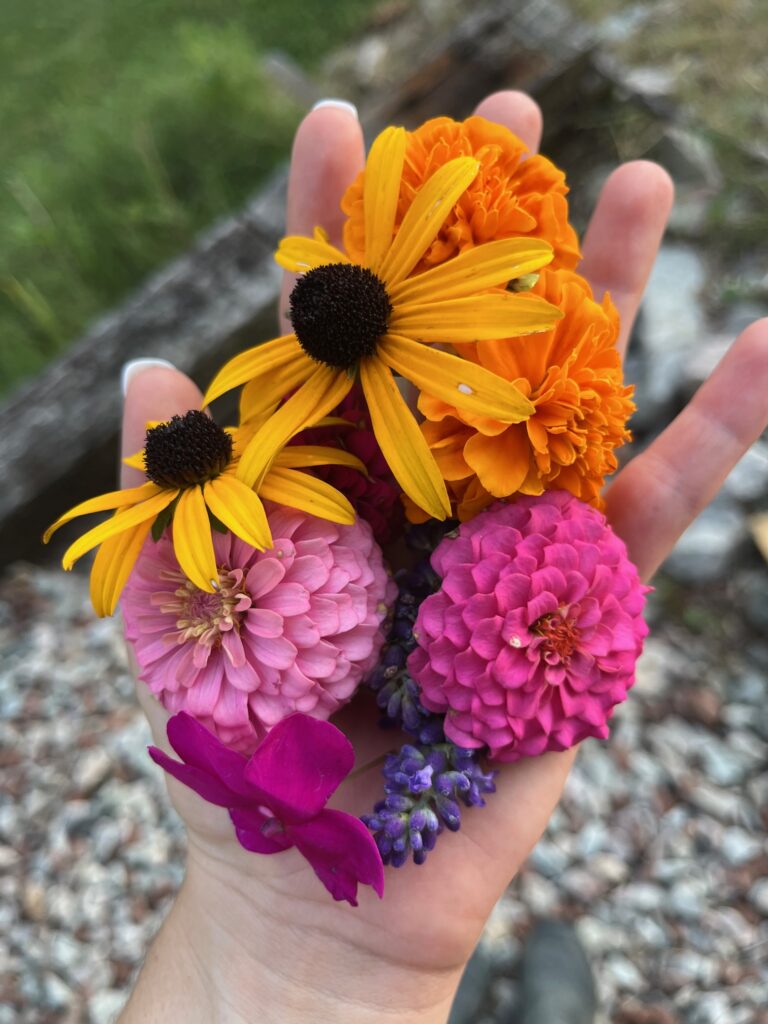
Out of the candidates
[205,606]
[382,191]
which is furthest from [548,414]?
[205,606]

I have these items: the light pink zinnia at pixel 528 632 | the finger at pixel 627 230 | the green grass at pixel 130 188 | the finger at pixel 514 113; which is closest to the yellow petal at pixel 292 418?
the light pink zinnia at pixel 528 632

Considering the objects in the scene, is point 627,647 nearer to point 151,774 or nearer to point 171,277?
point 151,774

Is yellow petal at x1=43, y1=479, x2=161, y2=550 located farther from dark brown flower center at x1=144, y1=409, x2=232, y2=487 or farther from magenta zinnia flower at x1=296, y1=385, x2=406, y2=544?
magenta zinnia flower at x1=296, y1=385, x2=406, y2=544

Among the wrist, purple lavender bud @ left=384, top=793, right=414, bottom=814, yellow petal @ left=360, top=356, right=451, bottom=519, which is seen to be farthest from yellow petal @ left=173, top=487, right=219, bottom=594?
the wrist

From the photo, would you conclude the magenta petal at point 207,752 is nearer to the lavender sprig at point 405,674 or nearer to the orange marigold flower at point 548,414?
the lavender sprig at point 405,674

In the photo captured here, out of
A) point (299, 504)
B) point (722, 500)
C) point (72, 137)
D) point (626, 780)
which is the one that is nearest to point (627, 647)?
point (299, 504)

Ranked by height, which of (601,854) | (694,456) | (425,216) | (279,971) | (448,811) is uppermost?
(425,216)

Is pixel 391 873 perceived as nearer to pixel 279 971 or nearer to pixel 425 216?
pixel 279 971
